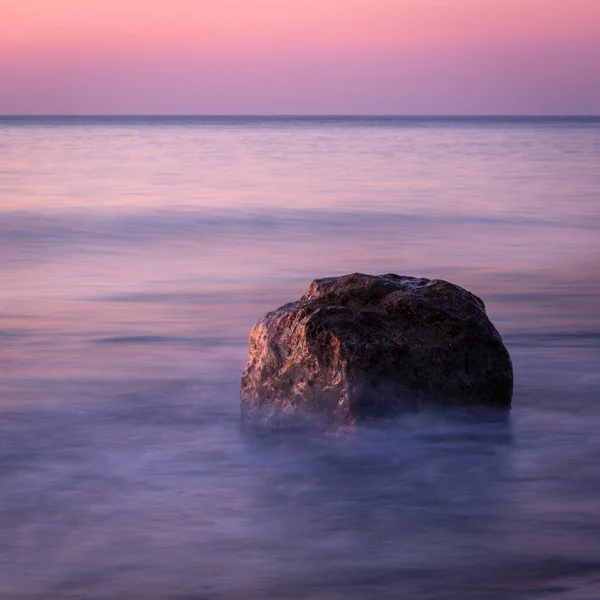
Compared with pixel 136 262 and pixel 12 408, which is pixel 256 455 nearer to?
pixel 12 408

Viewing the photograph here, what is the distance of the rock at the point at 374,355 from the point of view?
16.7 ft

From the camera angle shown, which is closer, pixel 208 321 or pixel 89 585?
pixel 89 585

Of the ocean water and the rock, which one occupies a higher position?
the rock

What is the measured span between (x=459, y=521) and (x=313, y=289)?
1.81 meters

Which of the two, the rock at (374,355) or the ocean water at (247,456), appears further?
the rock at (374,355)

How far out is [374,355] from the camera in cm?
507

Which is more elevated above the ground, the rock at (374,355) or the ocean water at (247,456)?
the rock at (374,355)

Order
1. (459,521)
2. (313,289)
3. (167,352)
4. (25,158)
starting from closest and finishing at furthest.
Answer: (459,521)
(313,289)
(167,352)
(25,158)

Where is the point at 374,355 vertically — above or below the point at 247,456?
above

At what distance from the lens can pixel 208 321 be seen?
336 inches

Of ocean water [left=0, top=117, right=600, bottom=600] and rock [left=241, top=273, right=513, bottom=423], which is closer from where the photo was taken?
ocean water [left=0, top=117, right=600, bottom=600]

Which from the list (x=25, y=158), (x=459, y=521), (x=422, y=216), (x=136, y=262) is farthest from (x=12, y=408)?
(x=25, y=158)

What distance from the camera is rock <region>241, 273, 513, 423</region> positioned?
5.09 metres

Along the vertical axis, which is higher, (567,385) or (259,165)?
(567,385)
